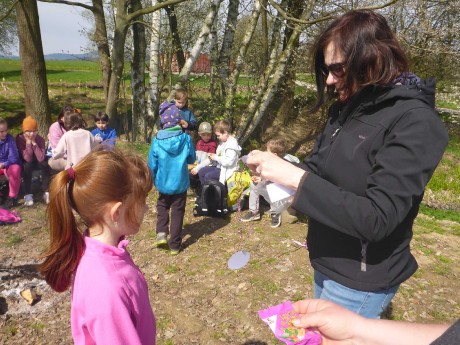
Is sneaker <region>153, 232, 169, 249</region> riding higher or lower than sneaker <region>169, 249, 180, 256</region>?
higher

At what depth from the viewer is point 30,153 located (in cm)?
642

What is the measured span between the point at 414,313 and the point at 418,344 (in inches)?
120

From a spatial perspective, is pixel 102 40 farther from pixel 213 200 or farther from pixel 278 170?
pixel 278 170

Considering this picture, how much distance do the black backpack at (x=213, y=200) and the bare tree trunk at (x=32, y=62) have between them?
404cm

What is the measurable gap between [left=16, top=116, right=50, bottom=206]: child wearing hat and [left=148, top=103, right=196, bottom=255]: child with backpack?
8.50ft

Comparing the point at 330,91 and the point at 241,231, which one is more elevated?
the point at 330,91

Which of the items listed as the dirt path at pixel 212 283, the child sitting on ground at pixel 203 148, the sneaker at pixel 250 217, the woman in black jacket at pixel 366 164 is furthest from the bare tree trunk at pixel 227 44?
the woman in black jacket at pixel 366 164

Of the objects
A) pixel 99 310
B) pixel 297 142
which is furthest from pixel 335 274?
pixel 297 142

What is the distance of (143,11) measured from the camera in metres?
7.68

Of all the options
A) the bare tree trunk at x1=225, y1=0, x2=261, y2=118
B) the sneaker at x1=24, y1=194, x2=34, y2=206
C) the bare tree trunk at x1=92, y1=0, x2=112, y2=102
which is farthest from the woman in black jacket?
the bare tree trunk at x1=92, y1=0, x2=112, y2=102

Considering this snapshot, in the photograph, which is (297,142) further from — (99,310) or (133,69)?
(99,310)

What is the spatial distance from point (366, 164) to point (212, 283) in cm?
302

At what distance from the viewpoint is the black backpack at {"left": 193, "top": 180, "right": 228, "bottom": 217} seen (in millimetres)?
5719

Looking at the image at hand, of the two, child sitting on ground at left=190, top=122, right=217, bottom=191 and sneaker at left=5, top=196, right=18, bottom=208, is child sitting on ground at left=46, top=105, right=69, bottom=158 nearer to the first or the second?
sneaker at left=5, top=196, right=18, bottom=208
